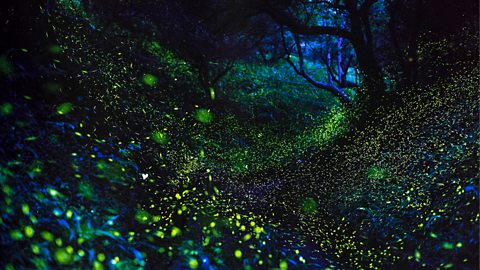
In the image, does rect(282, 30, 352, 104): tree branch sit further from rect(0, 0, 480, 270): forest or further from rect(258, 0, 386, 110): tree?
rect(258, 0, 386, 110): tree

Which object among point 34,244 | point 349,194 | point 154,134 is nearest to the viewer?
point 34,244

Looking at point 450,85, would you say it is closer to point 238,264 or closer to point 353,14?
point 353,14

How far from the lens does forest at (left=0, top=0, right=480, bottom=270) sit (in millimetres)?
2535

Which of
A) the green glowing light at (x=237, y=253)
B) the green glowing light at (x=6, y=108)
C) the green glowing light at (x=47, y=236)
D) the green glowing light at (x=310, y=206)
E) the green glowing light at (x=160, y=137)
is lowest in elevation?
the green glowing light at (x=47, y=236)

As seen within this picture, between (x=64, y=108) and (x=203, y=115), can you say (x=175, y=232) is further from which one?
(x=203, y=115)

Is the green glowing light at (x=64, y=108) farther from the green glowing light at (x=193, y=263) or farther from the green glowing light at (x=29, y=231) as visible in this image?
the green glowing light at (x=193, y=263)

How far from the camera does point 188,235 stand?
9.93 ft

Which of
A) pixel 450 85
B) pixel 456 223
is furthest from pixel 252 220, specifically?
pixel 450 85

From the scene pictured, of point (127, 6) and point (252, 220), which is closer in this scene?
point (252, 220)

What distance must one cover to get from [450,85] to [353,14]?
2.63 meters

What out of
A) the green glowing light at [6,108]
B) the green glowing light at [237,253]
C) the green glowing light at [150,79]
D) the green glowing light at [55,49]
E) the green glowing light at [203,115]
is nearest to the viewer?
the green glowing light at [6,108]

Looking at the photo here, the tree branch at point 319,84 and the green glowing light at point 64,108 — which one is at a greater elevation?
the tree branch at point 319,84

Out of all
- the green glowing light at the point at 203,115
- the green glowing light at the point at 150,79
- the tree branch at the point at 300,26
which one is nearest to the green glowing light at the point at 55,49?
the green glowing light at the point at 150,79

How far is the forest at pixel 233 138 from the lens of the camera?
254 cm
